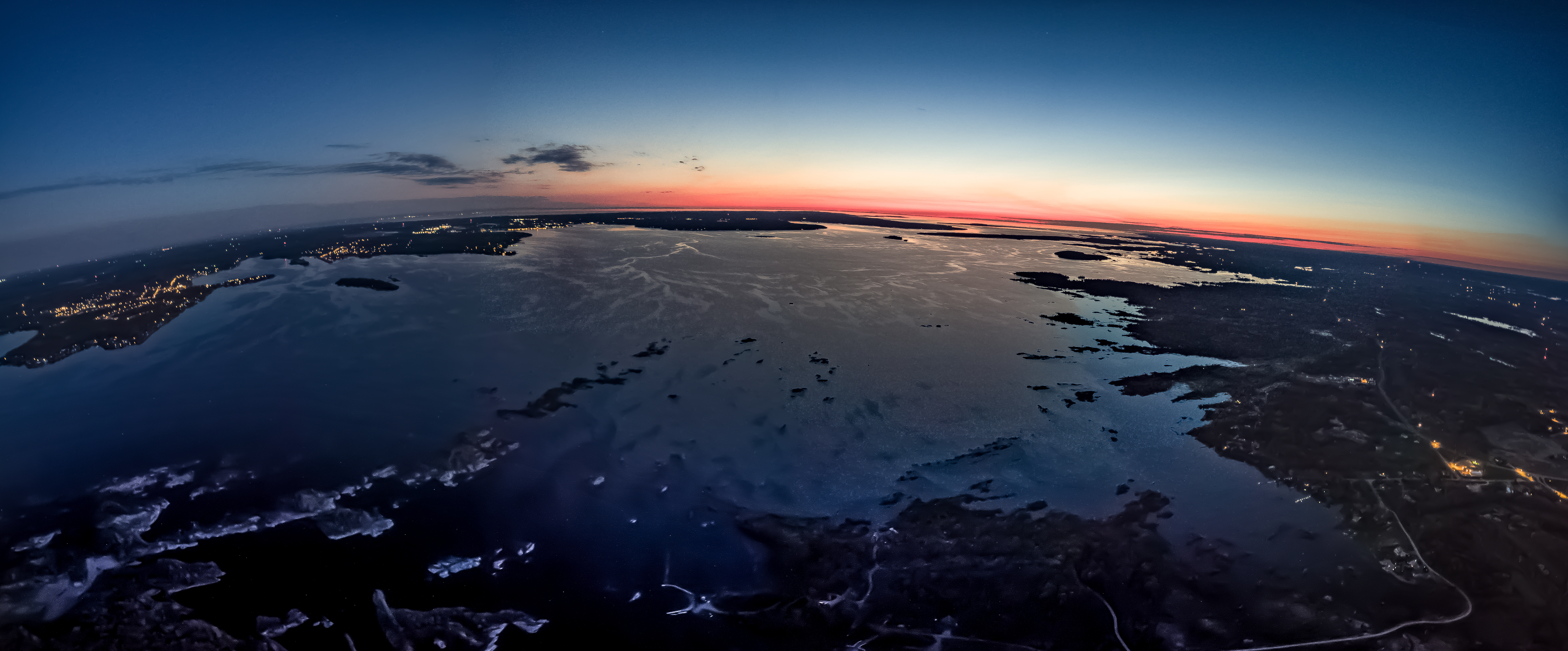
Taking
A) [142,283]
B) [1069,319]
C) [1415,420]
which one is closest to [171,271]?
[142,283]

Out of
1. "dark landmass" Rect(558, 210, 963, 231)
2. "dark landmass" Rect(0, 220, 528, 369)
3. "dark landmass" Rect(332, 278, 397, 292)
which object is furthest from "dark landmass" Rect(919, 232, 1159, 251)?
"dark landmass" Rect(332, 278, 397, 292)

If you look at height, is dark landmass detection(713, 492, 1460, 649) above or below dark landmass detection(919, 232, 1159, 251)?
below

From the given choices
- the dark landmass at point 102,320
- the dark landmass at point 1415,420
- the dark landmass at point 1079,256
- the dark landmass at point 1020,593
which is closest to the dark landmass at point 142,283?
the dark landmass at point 102,320

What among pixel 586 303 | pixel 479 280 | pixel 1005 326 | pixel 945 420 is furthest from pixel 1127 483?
pixel 479 280

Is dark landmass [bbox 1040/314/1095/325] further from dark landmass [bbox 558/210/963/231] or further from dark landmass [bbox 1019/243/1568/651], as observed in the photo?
dark landmass [bbox 558/210/963/231]

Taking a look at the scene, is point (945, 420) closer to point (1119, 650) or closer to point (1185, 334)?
point (1119, 650)
